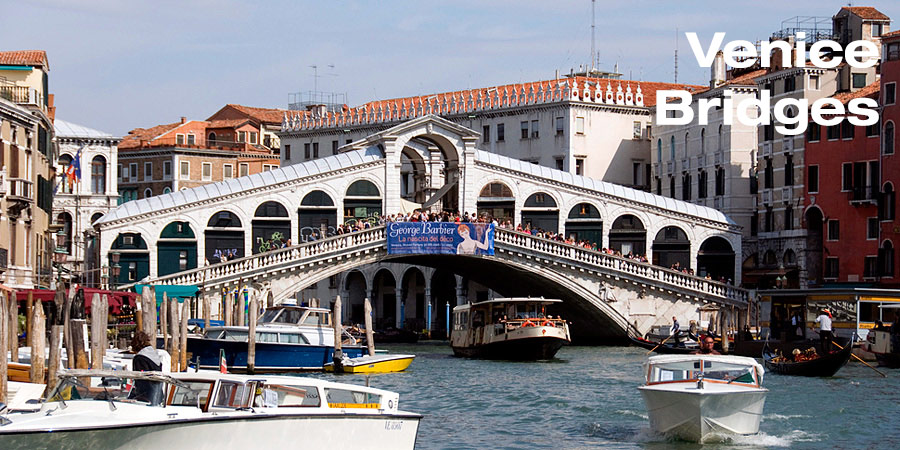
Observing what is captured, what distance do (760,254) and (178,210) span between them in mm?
21262

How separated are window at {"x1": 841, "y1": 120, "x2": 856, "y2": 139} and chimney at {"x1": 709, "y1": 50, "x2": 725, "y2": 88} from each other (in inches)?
422

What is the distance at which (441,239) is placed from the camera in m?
50.3

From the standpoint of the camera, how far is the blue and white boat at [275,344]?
35.1m

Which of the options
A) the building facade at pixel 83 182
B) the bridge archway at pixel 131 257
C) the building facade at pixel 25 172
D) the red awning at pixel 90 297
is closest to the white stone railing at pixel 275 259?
the bridge archway at pixel 131 257

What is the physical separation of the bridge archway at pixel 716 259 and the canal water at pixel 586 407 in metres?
14.6

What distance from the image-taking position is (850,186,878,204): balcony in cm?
5044

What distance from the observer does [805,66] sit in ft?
174

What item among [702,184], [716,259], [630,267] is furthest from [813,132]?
[702,184]

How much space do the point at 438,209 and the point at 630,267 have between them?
851 cm

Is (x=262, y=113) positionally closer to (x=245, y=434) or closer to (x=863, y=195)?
(x=863, y=195)

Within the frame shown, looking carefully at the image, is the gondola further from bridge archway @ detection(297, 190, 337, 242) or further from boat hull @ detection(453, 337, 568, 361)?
bridge archway @ detection(297, 190, 337, 242)

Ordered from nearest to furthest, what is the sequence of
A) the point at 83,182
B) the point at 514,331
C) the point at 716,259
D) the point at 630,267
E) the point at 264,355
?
the point at 264,355, the point at 514,331, the point at 630,267, the point at 716,259, the point at 83,182

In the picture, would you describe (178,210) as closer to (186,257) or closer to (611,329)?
(186,257)

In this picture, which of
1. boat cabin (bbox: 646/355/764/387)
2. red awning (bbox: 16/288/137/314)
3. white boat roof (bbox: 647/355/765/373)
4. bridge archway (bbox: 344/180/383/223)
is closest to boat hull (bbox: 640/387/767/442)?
boat cabin (bbox: 646/355/764/387)
